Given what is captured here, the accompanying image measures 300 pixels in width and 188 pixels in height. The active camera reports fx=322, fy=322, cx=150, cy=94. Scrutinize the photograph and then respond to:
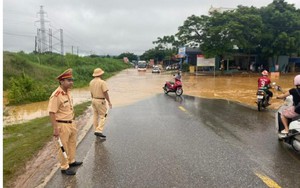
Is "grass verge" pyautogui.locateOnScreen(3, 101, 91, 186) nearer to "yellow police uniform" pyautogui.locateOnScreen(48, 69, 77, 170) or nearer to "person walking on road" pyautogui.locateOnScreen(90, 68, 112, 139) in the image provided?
"yellow police uniform" pyautogui.locateOnScreen(48, 69, 77, 170)

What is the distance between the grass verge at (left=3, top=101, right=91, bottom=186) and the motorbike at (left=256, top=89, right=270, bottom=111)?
295 inches

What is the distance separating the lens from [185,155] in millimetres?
6246

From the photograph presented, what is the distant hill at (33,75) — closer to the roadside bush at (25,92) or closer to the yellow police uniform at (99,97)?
the roadside bush at (25,92)

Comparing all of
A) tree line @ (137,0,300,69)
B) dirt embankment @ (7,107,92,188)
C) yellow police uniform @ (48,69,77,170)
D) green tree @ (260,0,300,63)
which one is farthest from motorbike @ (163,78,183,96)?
green tree @ (260,0,300,63)

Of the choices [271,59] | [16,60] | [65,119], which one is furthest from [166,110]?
[271,59]

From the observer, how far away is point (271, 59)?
46.6 m

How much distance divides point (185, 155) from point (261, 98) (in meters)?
6.65

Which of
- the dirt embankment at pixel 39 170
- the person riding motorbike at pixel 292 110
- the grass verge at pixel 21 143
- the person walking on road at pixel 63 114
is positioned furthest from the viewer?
the person riding motorbike at pixel 292 110

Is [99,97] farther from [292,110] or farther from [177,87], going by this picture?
[177,87]

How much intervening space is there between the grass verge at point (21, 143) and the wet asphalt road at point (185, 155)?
98 cm

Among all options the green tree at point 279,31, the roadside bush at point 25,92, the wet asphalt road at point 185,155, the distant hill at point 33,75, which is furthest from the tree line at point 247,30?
the wet asphalt road at point 185,155

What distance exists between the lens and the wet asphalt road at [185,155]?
500 cm

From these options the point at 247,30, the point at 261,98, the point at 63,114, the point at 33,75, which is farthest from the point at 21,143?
the point at 247,30

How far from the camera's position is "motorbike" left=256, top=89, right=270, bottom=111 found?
11914mm
